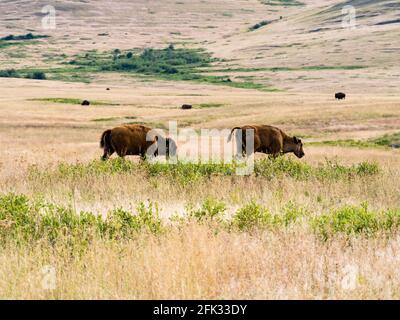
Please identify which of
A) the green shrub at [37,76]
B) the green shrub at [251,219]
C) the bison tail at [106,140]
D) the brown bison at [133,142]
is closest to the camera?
the green shrub at [251,219]

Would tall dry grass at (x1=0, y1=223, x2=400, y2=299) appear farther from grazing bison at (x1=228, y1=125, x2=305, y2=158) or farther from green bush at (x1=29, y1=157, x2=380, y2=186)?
grazing bison at (x1=228, y1=125, x2=305, y2=158)

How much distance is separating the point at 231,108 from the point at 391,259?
48511mm

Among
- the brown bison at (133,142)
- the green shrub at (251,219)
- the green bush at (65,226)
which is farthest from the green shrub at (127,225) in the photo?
the brown bison at (133,142)

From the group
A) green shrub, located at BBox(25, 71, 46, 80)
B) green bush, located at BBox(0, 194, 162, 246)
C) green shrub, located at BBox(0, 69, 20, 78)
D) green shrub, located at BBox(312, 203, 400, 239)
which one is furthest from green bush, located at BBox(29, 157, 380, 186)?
green shrub, located at BBox(0, 69, 20, 78)

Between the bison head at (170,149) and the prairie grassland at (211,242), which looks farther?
the bison head at (170,149)

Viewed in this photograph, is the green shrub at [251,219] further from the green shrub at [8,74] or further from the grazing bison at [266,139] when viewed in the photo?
the green shrub at [8,74]

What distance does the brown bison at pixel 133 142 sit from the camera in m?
18.8

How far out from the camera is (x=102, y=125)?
44.4 metres

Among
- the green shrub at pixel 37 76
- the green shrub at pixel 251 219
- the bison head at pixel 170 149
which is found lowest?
the bison head at pixel 170 149

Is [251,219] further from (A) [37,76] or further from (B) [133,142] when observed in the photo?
(A) [37,76]

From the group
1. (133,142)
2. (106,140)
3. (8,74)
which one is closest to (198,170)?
(133,142)

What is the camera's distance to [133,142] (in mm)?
18922

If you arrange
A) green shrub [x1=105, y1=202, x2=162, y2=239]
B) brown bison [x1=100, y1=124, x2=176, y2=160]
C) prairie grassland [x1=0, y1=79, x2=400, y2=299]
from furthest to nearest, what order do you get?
brown bison [x1=100, y1=124, x2=176, y2=160] < green shrub [x1=105, y1=202, x2=162, y2=239] < prairie grassland [x1=0, y1=79, x2=400, y2=299]

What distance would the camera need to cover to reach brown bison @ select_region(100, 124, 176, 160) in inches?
742
